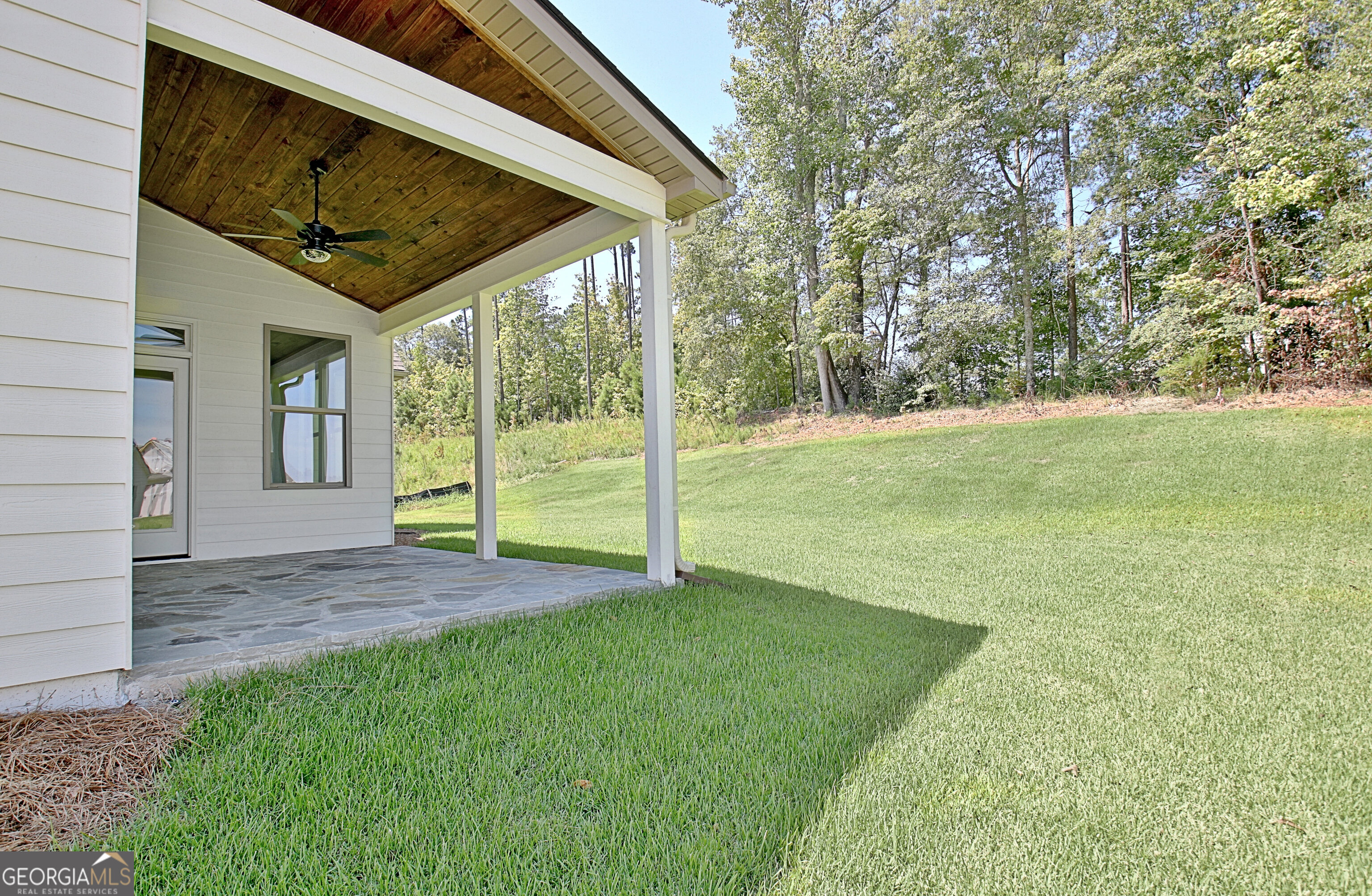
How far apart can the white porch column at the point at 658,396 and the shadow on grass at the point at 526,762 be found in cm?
98

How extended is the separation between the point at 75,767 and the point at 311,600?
1787mm

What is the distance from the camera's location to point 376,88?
266cm

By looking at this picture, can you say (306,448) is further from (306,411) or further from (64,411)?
(64,411)

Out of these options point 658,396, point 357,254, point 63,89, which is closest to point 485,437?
point 357,254

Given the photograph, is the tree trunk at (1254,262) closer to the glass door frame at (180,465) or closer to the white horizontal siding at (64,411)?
the white horizontal siding at (64,411)

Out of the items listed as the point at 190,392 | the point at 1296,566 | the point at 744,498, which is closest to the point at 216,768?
the point at 190,392

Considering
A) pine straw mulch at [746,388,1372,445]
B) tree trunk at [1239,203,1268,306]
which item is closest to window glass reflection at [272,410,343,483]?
pine straw mulch at [746,388,1372,445]

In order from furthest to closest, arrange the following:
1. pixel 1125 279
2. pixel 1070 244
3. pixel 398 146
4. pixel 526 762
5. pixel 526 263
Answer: pixel 1125 279 < pixel 1070 244 < pixel 526 263 < pixel 398 146 < pixel 526 762

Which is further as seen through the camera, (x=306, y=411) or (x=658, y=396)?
(x=306, y=411)

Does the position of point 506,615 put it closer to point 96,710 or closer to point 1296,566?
point 96,710

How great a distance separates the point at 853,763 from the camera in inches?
74.3

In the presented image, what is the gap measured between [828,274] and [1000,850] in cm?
1522

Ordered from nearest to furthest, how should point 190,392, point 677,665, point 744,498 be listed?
point 677,665 → point 190,392 → point 744,498

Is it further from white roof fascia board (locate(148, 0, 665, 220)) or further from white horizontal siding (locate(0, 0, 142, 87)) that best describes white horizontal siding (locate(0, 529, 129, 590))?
white roof fascia board (locate(148, 0, 665, 220))
